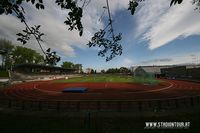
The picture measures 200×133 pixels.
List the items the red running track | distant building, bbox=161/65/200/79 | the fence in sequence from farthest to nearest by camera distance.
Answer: distant building, bbox=161/65/200/79 < the red running track < the fence

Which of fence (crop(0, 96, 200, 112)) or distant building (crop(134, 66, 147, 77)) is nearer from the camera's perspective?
fence (crop(0, 96, 200, 112))

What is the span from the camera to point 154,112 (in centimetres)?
1565

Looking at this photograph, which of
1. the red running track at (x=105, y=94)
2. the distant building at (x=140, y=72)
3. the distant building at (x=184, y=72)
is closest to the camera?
the red running track at (x=105, y=94)

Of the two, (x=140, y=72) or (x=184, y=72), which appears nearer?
(x=140, y=72)

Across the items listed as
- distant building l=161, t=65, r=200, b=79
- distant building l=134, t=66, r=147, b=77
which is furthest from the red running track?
distant building l=161, t=65, r=200, b=79

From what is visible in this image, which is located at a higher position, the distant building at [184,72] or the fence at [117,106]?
the distant building at [184,72]

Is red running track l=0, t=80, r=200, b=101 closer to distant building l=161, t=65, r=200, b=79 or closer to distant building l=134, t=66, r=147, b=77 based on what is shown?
distant building l=134, t=66, r=147, b=77

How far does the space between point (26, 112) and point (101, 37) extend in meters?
13.4

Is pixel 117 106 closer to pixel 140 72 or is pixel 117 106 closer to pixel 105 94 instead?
pixel 105 94

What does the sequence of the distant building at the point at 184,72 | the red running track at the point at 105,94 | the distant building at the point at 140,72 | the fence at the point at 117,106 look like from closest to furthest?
the fence at the point at 117,106, the red running track at the point at 105,94, the distant building at the point at 140,72, the distant building at the point at 184,72

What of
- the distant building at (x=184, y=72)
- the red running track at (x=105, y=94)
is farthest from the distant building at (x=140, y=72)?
the distant building at (x=184, y=72)

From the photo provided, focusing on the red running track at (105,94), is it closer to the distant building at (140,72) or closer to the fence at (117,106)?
the fence at (117,106)

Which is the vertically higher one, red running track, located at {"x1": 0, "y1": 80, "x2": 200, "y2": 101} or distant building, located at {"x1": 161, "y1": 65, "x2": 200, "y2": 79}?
distant building, located at {"x1": 161, "y1": 65, "x2": 200, "y2": 79}

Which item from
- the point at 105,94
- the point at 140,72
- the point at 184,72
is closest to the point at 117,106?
the point at 105,94
